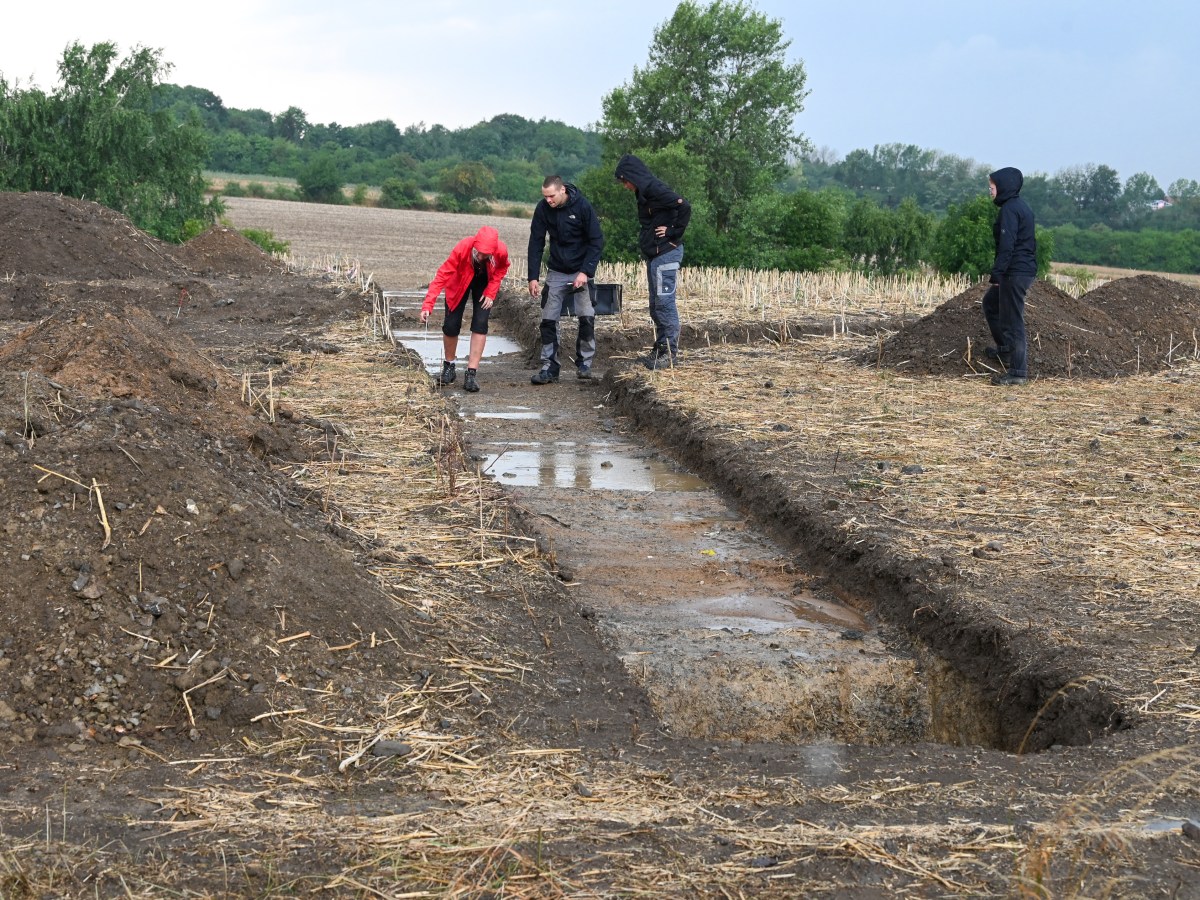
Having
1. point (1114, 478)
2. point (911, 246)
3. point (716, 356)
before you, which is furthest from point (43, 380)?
point (911, 246)

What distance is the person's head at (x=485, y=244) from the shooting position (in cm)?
1067

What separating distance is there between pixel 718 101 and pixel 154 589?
44035 mm

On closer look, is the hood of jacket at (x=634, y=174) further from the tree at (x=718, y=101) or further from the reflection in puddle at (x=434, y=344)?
the tree at (x=718, y=101)

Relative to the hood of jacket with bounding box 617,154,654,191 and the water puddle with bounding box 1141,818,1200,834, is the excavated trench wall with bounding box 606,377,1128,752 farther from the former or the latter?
the hood of jacket with bounding box 617,154,654,191

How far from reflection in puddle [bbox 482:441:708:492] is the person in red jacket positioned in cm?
200

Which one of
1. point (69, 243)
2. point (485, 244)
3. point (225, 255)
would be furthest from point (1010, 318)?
point (225, 255)

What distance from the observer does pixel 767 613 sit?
591 cm

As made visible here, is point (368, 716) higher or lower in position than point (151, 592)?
lower

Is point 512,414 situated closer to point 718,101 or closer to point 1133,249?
point 718,101

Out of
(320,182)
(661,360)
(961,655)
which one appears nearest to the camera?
(961,655)

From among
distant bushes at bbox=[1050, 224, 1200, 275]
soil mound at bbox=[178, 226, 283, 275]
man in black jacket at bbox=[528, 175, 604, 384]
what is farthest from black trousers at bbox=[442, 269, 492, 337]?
distant bushes at bbox=[1050, 224, 1200, 275]

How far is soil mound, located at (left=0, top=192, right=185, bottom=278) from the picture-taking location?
1903 centimetres

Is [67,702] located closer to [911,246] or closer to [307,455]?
[307,455]

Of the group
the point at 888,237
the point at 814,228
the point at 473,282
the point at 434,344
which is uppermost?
the point at 814,228
